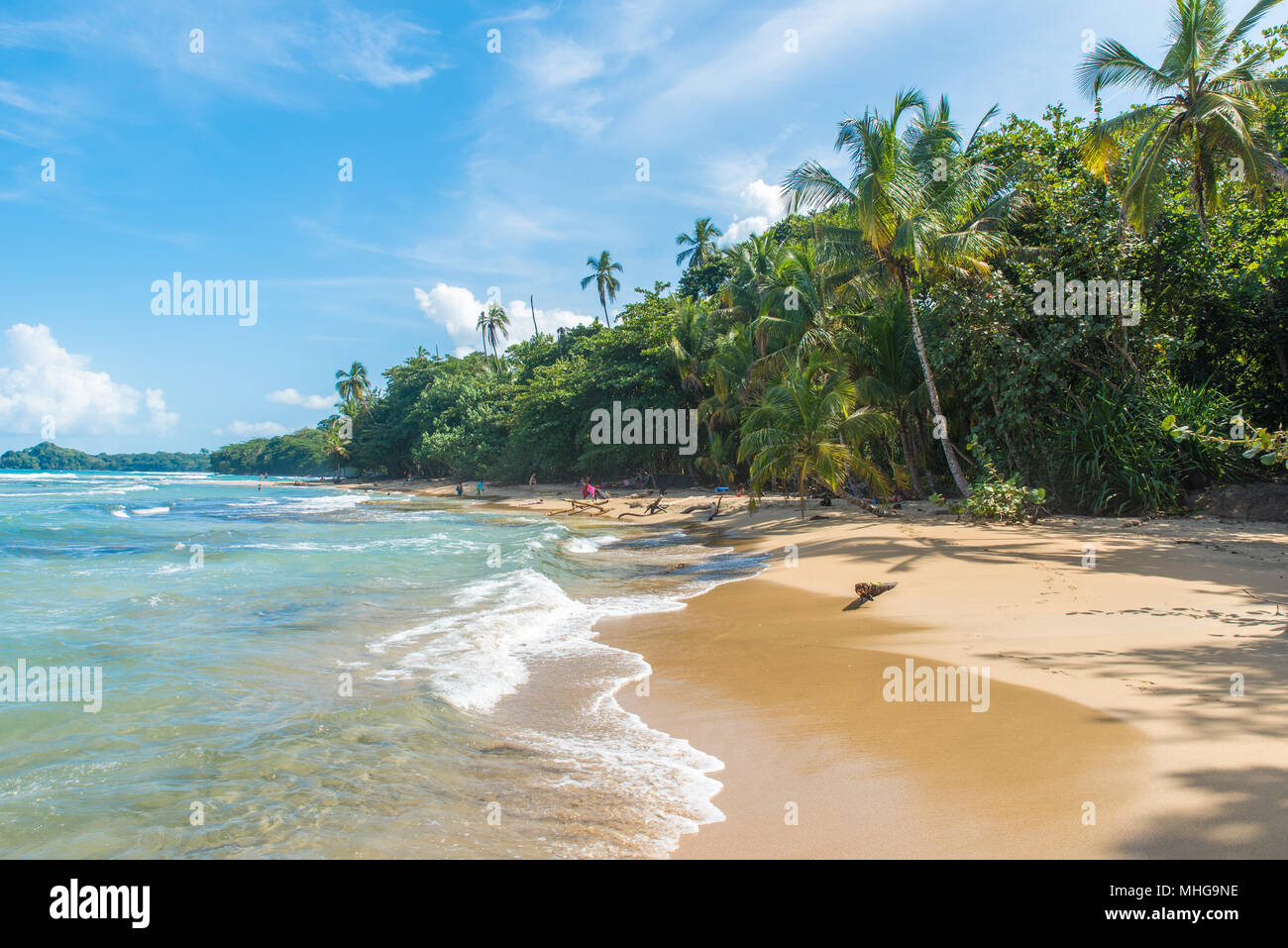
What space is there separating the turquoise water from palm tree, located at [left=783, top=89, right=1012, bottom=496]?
28.7ft

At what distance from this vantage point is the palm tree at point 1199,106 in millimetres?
12852

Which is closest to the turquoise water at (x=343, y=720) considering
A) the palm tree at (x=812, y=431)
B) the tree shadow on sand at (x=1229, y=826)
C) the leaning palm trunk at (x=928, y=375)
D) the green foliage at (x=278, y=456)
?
the tree shadow on sand at (x=1229, y=826)

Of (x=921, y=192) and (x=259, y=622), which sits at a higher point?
(x=921, y=192)

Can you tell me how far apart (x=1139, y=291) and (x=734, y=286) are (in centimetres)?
1771

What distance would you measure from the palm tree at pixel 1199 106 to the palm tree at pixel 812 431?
23.6 ft

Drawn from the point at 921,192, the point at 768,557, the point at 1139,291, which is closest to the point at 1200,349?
the point at 1139,291

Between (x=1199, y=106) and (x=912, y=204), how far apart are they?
5.48 m

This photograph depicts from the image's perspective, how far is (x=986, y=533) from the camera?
539 inches

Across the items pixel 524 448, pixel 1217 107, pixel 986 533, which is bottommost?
pixel 986 533

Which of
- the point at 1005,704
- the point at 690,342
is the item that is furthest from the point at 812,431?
the point at 690,342

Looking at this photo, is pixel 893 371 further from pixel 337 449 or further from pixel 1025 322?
pixel 337 449

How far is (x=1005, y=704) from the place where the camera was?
5203mm

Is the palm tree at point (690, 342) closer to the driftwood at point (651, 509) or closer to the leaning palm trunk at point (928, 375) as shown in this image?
the driftwood at point (651, 509)

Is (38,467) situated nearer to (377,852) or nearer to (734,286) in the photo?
(734,286)
